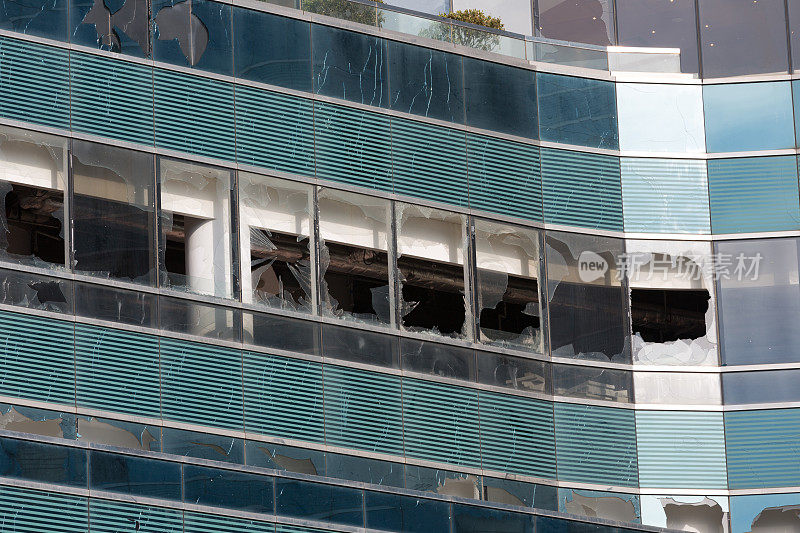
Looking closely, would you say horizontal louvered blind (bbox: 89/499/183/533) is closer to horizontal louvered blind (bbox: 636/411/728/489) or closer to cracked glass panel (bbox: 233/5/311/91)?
cracked glass panel (bbox: 233/5/311/91)

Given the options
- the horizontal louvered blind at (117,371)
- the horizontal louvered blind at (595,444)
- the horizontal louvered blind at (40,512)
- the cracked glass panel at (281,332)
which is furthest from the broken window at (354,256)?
the horizontal louvered blind at (40,512)

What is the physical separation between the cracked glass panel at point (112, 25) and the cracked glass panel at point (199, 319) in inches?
152

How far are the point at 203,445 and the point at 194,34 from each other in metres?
6.43

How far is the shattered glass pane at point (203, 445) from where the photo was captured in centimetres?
2701

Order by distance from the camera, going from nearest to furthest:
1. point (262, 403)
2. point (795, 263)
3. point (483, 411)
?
point (262, 403) < point (483, 411) < point (795, 263)

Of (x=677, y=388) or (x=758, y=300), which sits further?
(x=758, y=300)

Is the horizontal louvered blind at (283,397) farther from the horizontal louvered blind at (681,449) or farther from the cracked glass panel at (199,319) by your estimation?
the horizontal louvered blind at (681,449)

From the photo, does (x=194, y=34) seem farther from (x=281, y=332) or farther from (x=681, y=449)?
(x=681, y=449)

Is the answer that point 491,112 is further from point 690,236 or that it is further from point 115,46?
point 115,46

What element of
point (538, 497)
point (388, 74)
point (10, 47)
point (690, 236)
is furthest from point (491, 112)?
point (10, 47)

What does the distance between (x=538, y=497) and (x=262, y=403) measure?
17.6 feet

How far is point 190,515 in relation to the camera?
26.3 meters

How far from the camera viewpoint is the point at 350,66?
30.4 metres

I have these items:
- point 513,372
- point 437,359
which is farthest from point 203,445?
point 513,372
